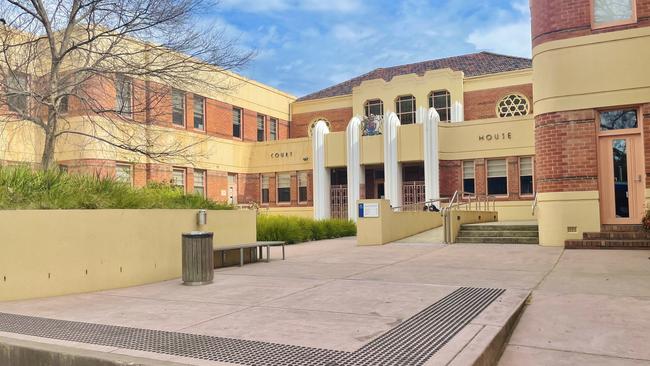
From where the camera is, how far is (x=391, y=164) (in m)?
27.8

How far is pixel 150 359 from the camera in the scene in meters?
4.77

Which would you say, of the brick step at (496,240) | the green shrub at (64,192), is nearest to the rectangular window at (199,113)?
the brick step at (496,240)

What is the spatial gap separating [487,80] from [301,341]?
28.9m

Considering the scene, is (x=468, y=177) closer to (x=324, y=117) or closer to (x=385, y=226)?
(x=385, y=226)

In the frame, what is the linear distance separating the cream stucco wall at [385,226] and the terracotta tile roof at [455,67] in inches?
643

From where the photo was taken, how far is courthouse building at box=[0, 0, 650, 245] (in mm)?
14031

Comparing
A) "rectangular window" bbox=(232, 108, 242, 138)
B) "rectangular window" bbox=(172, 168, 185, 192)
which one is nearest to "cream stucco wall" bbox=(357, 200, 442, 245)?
"rectangular window" bbox=(172, 168, 185, 192)

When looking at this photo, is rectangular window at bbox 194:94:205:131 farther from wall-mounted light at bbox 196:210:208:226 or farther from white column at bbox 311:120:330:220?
wall-mounted light at bbox 196:210:208:226

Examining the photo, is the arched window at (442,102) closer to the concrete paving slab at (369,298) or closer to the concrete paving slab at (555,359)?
the concrete paving slab at (369,298)

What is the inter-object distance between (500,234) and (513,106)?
1626 cm

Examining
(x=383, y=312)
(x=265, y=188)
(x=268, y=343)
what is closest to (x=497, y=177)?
(x=265, y=188)

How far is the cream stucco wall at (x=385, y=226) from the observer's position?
56.9 ft

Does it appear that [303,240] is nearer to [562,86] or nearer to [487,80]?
[562,86]

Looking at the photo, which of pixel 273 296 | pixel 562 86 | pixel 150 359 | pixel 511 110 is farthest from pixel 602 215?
pixel 511 110
